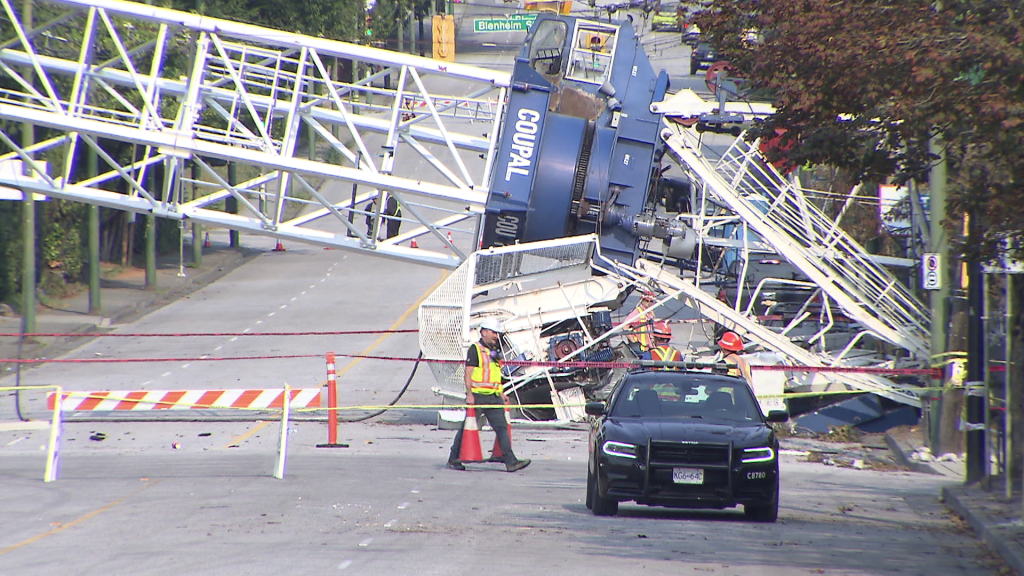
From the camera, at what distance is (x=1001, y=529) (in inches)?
426

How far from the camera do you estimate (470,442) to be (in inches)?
588

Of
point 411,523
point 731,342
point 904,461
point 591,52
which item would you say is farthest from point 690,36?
point 411,523

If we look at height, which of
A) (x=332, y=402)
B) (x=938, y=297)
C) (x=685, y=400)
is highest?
(x=938, y=297)

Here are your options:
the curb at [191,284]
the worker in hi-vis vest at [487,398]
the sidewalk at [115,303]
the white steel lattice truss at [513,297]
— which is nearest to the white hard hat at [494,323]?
the white steel lattice truss at [513,297]

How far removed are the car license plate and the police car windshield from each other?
2.95 feet

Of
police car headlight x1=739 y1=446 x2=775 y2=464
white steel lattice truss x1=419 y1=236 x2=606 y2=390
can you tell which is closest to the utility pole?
police car headlight x1=739 y1=446 x2=775 y2=464

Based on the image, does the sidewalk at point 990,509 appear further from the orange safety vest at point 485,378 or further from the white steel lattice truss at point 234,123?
the white steel lattice truss at point 234,123

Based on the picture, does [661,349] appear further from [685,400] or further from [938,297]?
[685,400]

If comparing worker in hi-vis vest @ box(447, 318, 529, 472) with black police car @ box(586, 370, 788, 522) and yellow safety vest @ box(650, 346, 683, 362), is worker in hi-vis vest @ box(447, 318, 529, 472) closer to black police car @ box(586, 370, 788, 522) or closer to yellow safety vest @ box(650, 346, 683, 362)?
black police car @ box(586, 370, 788, 522)

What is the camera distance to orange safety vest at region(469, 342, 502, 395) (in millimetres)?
14891

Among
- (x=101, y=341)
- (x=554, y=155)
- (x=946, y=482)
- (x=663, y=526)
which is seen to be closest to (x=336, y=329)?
(x=101, y=341)

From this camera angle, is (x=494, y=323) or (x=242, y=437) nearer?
(x=242, y=437)

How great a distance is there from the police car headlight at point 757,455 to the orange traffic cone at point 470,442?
4529mm

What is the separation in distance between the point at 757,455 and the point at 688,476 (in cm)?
66
